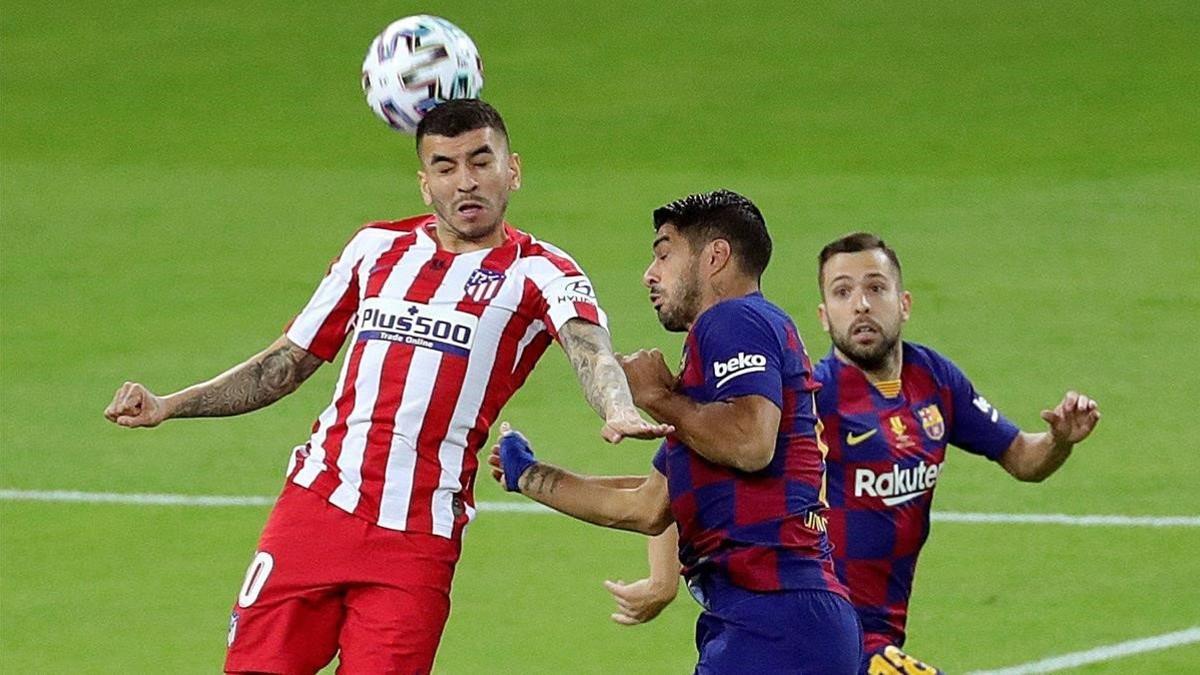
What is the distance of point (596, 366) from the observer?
276 inches

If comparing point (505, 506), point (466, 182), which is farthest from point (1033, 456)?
point (505, 506)

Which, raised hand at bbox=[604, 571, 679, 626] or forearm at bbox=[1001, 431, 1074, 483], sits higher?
forearm at bbox=[1001, 431, 1074, 483]

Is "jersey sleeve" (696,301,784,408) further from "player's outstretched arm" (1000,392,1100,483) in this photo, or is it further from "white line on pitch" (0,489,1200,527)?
"white line on pitch" (0,489,1200,527)

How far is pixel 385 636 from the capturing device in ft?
23.2

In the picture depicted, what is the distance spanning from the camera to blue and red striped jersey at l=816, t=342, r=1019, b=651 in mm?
8070

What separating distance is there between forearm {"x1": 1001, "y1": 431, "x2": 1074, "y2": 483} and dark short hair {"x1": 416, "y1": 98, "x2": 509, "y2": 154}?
218 centimetres

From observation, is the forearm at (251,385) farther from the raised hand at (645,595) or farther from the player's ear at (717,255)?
the player's ear at (717,255)

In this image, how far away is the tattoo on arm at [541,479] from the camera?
282 inches

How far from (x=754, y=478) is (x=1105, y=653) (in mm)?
3553

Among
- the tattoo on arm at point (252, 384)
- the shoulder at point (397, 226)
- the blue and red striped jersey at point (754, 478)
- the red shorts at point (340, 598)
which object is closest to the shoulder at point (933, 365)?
the blue and red striped jersey at point (754, 478)

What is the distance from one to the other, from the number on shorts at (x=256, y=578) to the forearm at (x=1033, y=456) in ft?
8.74

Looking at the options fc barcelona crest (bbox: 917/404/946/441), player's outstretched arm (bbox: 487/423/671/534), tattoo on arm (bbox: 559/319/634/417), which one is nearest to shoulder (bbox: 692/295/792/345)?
tattoo on arm (bbox: 559/319/634/417)

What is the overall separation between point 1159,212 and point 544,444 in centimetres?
636

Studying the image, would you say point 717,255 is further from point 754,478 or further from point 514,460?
point 514,460
